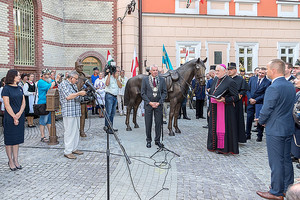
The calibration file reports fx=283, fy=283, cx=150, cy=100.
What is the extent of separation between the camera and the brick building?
11.4m

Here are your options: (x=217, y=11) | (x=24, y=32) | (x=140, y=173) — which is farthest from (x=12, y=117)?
(x=217, y=11)

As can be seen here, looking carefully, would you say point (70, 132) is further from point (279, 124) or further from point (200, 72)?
point (200, 72)

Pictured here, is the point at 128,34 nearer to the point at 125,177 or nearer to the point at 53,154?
the point at 53,154

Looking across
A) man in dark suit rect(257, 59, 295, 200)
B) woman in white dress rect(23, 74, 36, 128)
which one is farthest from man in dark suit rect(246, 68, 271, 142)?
woman in white dress rect(23, 74, 36, 128)

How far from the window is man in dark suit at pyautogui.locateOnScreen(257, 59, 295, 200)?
12.9 metres

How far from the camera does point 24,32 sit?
12.5 m

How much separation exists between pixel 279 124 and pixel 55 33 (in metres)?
Result: 12.9

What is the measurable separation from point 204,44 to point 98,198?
43.8 ft

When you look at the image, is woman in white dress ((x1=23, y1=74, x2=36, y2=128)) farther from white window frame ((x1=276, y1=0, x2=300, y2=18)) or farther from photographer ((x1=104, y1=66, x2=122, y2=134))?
white window frame ((x1=276, y1=0, x2=300, y2=18))

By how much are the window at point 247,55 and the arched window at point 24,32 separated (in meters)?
11.1

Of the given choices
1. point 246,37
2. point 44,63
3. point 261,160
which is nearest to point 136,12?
point 44,63

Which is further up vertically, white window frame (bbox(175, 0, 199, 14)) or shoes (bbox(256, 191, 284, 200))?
white window frame (bbox(175, 0, 199, 14))

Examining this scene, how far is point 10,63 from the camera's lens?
11.4 m

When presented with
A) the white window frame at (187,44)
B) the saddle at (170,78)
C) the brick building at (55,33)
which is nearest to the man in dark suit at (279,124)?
the saddle at (170,78)
